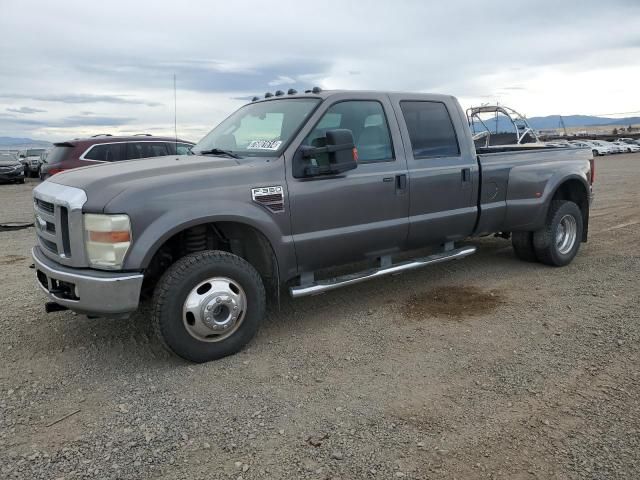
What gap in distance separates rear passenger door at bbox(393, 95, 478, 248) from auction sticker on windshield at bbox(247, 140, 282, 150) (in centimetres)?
127

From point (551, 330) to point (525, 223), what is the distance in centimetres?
190

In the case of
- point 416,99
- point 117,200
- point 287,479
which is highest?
point 416,99

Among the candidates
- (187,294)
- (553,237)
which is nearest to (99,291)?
(187,294)

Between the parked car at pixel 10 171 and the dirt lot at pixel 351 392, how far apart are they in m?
20.7

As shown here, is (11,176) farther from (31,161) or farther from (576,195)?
(576,195)

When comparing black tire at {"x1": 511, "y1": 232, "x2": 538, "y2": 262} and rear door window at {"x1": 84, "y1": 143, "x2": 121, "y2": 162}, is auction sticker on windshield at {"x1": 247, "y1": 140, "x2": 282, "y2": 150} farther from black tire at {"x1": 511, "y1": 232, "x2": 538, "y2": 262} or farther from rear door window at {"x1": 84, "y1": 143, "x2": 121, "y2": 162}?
rear door window at {"x1": 84, "y1": 143, "x2": 121, "y2": 162}

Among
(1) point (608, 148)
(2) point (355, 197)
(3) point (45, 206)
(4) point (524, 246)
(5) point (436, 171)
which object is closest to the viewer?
(3) point (45, 206)

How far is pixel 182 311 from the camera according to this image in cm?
369

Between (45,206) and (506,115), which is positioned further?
(506,115)

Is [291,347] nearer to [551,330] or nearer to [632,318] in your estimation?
[551,330]

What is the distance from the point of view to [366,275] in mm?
4648

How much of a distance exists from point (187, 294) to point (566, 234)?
189 inches

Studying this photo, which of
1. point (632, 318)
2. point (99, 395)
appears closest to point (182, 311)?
point (99, 395)

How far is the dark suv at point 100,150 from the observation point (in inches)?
425
